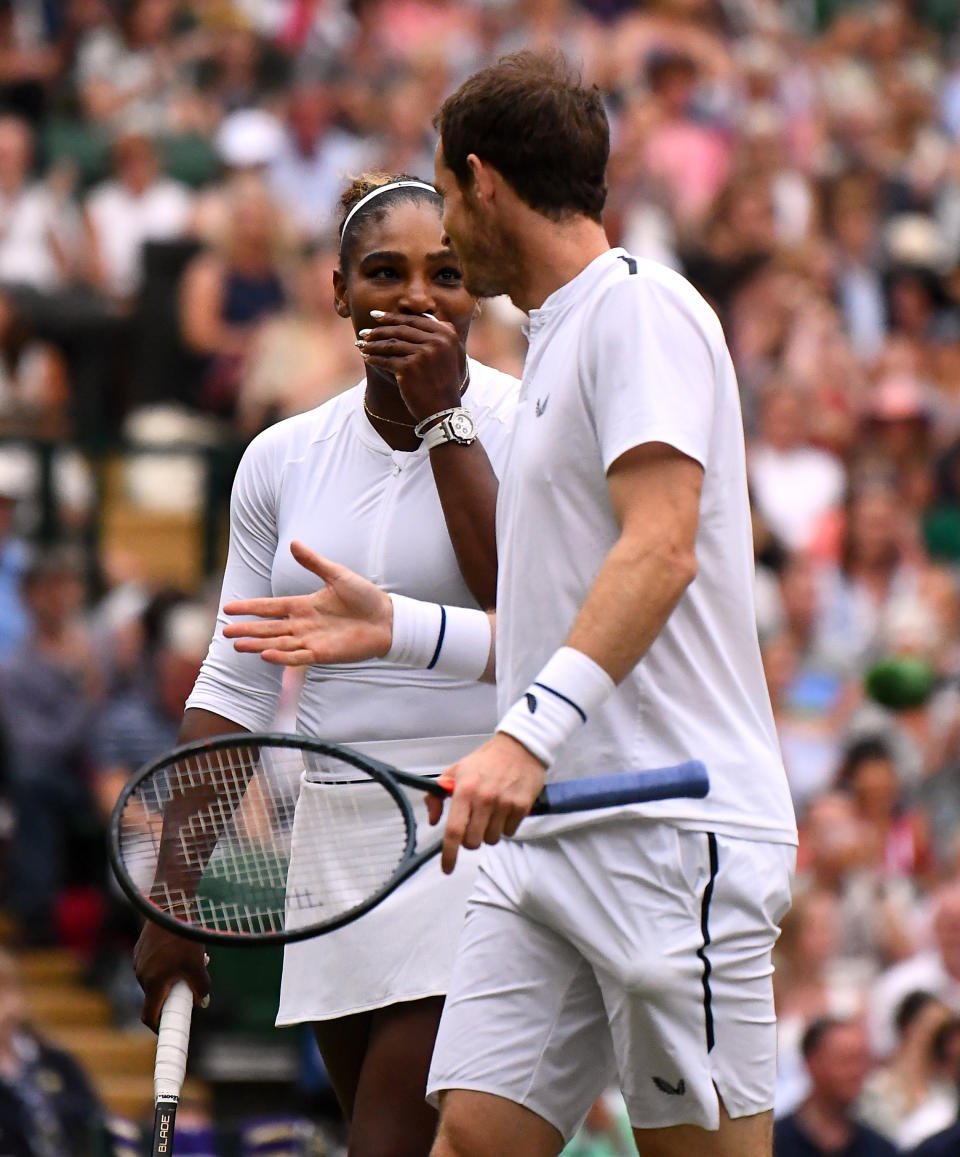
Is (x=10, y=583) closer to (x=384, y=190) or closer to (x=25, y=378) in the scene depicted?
(x=25, y=378)

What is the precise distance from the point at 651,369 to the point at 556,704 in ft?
1.75

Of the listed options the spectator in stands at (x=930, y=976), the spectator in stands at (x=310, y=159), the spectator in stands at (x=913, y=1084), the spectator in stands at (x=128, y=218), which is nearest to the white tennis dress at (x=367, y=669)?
the spectator in stands at (x=913, y=1084)

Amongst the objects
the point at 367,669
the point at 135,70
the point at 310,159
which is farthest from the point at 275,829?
the point at 135,70

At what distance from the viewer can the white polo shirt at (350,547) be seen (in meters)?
4.31

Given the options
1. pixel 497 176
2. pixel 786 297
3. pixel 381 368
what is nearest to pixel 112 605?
pixel 786 297

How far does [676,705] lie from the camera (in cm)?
361

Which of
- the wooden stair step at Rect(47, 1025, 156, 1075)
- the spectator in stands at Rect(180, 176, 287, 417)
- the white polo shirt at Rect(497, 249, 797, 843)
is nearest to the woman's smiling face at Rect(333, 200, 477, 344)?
the white polo shirt at Rect(497, 249, 797, 843)

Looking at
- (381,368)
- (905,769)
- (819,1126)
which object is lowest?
(819,1126)

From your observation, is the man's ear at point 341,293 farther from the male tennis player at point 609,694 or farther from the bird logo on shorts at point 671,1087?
the bird logo on shorts at point 671,1087

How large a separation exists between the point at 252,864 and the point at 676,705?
899mm

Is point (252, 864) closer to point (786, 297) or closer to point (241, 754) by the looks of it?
point (241, 754)

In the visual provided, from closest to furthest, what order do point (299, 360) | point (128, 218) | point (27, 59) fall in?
point (299, 360) → point (128, 218) → point (27, 59)

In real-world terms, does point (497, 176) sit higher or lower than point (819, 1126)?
higher

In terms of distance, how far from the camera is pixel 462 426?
13.8 ft
